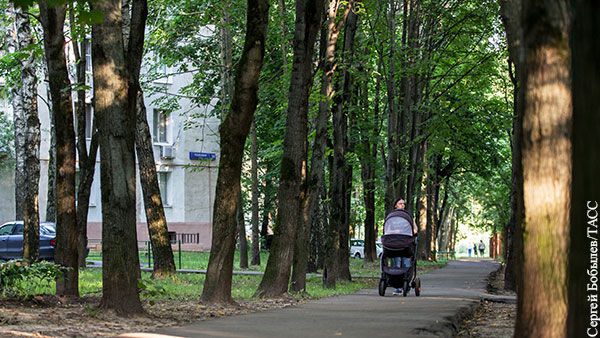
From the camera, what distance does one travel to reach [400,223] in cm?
1566

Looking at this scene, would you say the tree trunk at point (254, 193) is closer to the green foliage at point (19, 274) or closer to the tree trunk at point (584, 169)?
the green foliage at point (19, 274)

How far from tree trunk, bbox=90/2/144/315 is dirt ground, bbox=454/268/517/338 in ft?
13.9

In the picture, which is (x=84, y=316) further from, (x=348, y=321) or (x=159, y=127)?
(x=159, y=127)

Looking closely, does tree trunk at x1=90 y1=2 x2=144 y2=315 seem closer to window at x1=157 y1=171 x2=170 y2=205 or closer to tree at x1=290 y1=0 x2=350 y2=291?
tree at x1=290 y1=0 x2=350 y2=291

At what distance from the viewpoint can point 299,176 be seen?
1449 cm

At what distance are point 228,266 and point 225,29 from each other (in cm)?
1672

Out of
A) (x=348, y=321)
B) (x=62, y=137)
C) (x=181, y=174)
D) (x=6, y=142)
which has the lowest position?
(x=348, y=321)

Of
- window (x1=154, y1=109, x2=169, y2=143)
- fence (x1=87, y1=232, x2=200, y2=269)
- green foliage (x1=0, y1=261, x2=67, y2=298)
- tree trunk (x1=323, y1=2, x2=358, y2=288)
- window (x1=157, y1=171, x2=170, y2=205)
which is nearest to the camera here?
green foliage (x1=0, y1=261, x2=67, y2=298)

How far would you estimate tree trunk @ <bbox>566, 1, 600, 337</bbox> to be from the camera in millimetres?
6645

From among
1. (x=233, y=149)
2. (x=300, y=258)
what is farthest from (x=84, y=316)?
(x=300, y=258)

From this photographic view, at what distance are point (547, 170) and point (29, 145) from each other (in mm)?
15484

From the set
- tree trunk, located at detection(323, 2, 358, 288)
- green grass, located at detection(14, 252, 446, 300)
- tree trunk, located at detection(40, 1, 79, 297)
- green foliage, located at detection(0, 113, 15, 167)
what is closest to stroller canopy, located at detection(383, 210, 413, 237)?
green grass, located at detection(14, 252, 446, 300)

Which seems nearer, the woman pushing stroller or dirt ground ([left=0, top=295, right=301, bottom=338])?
dirt ground ([left=0, top=295, right=301, bottom=338])

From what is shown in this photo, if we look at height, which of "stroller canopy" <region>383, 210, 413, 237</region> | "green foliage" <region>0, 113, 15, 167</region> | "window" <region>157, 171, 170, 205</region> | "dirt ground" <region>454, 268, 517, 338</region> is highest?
"green foliage" <region>0, 113, 15, 167</region>
